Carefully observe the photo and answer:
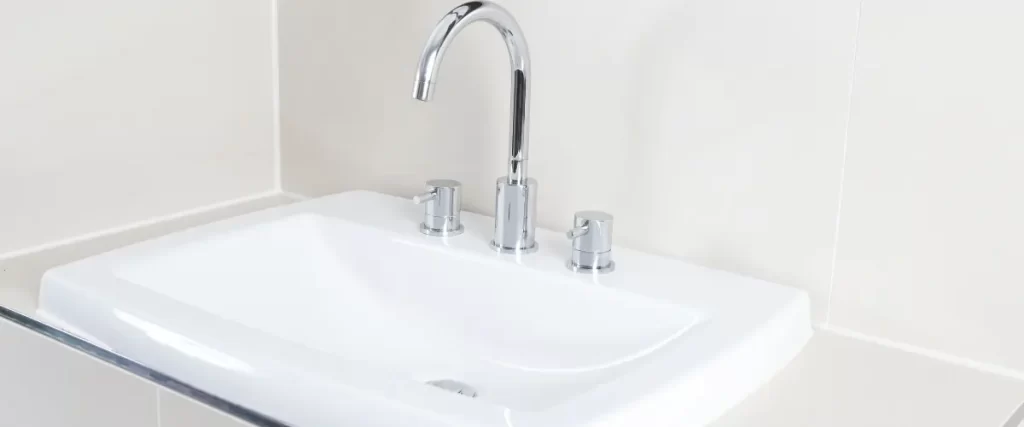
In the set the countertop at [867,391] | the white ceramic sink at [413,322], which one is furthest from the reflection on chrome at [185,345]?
the countertop at [867,391]

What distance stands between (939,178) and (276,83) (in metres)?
0.85

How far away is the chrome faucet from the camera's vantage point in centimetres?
85

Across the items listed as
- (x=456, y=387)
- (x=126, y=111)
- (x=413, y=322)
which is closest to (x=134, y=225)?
(x=126, y=111)

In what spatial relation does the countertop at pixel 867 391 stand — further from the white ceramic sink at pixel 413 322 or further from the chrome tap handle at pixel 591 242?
the chrome tap handle at pixel 591 242

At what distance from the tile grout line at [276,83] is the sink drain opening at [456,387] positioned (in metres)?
0.53

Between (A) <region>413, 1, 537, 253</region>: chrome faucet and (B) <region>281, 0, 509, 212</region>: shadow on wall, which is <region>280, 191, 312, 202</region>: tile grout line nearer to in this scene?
(B) <region>281, 0, 509, 212</region>: shadow on wall

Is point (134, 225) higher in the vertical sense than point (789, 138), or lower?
lower

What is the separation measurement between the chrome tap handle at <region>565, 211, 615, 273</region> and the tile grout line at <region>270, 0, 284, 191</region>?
557mm

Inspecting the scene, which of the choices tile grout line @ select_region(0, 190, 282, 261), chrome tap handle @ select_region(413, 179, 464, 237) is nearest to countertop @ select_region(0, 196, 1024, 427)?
tile grout line @ select_region(0, 190, 282, 261)

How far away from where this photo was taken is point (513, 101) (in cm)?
92

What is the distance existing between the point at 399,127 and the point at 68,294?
465 millimetres

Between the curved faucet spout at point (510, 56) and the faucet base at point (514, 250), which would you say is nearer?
the curved faucet spout at point (510, 56)

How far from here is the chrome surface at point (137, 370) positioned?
27.2 inches

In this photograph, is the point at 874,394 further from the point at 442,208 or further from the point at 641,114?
the point at 442,208
